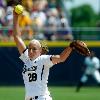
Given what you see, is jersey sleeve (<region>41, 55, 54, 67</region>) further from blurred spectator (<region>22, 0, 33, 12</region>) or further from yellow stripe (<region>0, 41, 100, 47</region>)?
blurred spectator (<region>22, 0, 33, 12</region>)

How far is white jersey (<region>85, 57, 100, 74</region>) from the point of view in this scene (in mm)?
19953

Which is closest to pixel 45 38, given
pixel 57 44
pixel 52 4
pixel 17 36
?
pixel 57 44

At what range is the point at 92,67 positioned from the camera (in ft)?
66.1

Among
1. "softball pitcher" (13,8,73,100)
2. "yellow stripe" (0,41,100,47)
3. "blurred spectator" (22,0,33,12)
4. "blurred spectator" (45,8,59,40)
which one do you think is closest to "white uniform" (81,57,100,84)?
"yellow stripe" (0,41,100,47)

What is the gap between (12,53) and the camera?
66.6ft

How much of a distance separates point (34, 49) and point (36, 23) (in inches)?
490

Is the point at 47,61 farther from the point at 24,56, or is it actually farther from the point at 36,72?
the point at 24,56

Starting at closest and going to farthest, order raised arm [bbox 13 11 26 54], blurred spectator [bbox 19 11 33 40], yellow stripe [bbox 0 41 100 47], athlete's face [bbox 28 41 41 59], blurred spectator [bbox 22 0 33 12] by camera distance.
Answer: athlete's face [bbox 28 41 41 59]
raised arm [bbox 13 11 26 54]
blurred spectator [bbox 19 11 33 40]
yellow stripe [bbox 0 41 100 47]
blurred spectator [bbox 22 0 33 12]

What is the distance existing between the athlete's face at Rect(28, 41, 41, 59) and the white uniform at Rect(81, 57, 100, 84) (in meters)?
11.9

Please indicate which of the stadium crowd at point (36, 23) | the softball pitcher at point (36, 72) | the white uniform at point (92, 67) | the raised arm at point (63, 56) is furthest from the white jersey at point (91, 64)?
the raised arm at point (63, 56)

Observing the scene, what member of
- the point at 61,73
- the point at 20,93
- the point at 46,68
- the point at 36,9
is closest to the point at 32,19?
the point at 36,9

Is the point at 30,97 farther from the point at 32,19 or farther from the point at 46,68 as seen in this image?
the point at 32,19

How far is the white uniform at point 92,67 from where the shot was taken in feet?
65.5

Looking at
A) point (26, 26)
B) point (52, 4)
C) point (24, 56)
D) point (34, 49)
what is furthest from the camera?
point (52, 4)
